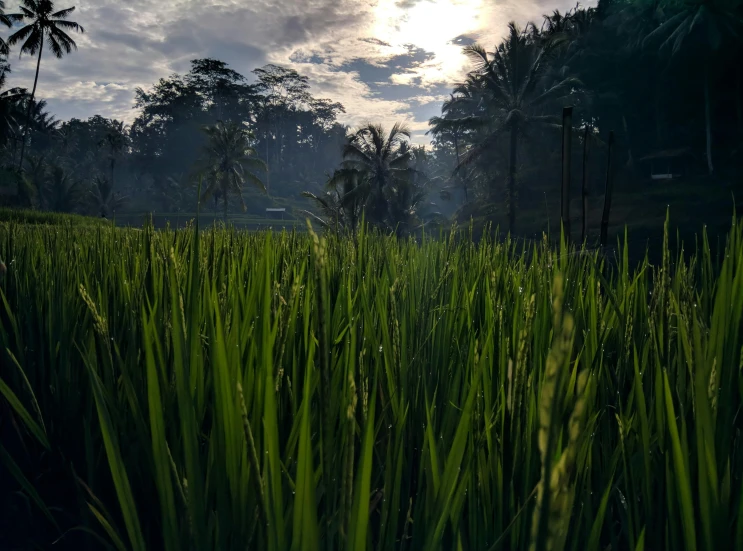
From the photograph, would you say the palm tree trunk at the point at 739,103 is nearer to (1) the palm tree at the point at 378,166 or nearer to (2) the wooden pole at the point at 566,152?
(1) the palm tree at the point at 378,166

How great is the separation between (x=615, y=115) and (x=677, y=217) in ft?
36.6

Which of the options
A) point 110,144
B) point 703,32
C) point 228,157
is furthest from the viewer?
point 110,144

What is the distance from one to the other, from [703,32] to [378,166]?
1496 cm

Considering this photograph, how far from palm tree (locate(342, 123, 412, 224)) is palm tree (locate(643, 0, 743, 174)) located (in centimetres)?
1214

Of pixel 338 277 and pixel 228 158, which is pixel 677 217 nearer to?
pixel 338 277

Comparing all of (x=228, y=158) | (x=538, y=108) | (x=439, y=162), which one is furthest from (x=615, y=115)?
(x=439, y=162)

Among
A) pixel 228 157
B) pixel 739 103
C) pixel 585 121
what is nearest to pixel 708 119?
pixel 739 103

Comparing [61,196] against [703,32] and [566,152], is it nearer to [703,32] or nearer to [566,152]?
[703,32]

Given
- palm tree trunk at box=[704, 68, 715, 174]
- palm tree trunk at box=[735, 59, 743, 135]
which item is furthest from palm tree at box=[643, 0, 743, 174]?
palm tree trunk at box=[735, 59, 743, 135]

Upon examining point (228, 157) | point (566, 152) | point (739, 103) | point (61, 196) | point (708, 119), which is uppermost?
point (739, 103)

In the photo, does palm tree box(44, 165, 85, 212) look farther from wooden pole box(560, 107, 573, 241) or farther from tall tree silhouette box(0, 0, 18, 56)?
wooden pole box(560, 107, 573, 241)

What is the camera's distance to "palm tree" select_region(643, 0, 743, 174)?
68.8ft

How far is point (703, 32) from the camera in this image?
72.4 ft

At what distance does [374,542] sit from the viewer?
942 mm
